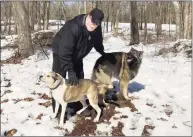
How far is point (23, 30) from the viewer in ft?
37.3

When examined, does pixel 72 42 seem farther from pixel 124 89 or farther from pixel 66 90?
pixel 124 89

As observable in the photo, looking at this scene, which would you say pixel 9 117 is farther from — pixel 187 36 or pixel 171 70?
pixel 187 36

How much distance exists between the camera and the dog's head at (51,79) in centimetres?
530

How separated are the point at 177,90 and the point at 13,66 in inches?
200

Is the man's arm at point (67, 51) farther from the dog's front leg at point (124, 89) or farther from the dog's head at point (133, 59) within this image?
the dog's head at point (133, 59)

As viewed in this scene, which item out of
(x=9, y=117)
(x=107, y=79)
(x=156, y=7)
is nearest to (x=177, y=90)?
(x=107, y=79)

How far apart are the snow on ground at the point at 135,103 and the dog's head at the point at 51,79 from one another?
764 mm

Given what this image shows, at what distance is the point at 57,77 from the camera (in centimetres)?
540

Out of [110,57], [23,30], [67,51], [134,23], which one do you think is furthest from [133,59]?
[134,23]

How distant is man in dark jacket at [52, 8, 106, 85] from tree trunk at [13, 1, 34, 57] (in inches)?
231

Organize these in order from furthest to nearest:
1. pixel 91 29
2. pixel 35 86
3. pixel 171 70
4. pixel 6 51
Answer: pixel 6 51 < pixel 171 70 < pixel 35 86 < pixel 91 29

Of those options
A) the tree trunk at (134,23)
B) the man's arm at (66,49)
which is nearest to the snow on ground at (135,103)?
the man's arm at (66,49)

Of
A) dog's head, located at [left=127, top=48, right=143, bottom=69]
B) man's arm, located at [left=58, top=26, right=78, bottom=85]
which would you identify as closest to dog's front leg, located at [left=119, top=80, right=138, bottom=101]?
dog's head, located at [left=127, top=48, right=143, bottom=69]

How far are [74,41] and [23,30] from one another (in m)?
6.64
